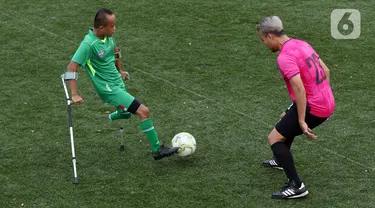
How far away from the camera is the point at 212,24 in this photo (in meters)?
13.6

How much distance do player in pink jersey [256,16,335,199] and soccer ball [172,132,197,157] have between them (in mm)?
1150

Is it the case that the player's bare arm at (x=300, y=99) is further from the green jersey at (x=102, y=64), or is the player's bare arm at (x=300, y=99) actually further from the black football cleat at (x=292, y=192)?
the green jersey at (x=102, y=64)

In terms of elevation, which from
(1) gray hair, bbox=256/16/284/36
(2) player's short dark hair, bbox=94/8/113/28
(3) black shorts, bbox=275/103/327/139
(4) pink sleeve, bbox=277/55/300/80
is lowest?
(3) black shorts, bbox=275/103/327/139

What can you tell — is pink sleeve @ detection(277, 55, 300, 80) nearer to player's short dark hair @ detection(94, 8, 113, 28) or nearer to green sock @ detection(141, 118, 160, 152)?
green sock @ detection(141, 118, 160, 152)

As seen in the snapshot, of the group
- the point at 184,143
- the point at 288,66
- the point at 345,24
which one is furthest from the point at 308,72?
the point at 345,24

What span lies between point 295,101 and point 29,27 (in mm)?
7223

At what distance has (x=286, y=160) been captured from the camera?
7863 mm

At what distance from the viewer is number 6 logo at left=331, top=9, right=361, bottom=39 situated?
42.7 feet

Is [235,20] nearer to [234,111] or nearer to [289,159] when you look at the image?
[234,111]

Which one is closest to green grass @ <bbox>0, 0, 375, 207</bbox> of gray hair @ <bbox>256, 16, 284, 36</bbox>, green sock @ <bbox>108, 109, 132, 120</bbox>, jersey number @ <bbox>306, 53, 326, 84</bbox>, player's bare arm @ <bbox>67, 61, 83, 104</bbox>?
green sock @ <bbox>108, 109, 132, 120</bbox>

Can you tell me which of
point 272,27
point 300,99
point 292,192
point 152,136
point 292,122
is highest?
point 272,27

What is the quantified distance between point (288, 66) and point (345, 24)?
637 centimetres

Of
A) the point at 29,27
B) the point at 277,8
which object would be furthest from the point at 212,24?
the point at 29,27

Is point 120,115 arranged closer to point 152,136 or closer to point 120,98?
point 120,98
